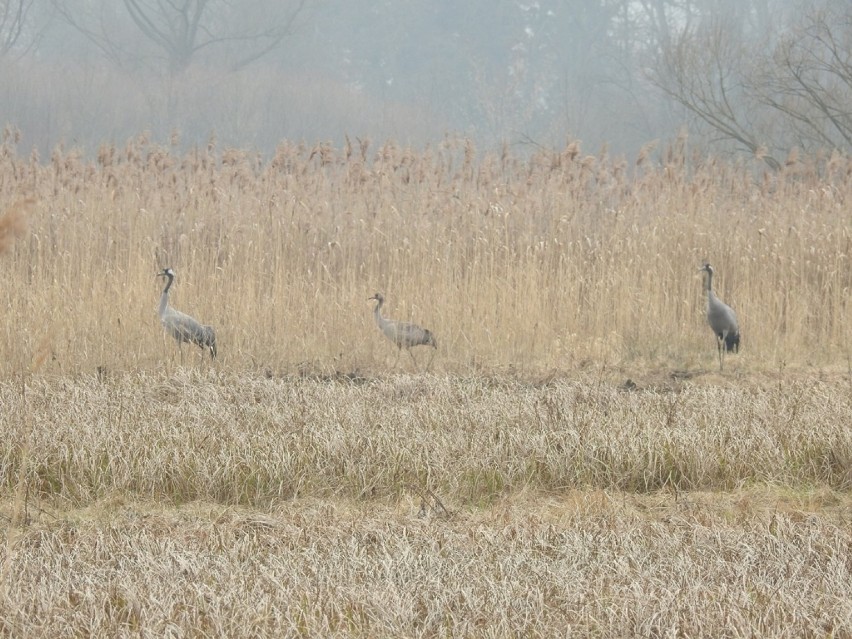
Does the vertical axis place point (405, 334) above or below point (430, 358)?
above

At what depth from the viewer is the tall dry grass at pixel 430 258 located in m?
8.32

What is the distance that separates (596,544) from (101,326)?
473 cm

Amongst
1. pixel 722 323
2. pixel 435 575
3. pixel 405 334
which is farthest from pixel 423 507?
pixel 722 323

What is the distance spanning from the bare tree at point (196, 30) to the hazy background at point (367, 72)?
0.08 m

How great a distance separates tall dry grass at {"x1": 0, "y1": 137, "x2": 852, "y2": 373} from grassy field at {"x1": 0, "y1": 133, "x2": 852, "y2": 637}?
1.4 inches

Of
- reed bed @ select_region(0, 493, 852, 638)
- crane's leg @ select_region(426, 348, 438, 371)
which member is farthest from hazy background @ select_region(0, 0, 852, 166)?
reed bed @ select_region(0, 493, 852, 638)

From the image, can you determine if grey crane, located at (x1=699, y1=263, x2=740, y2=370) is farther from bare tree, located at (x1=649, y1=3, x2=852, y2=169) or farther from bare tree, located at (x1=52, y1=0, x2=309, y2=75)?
bare tree, located at (x1=52, y1=0, x2=309, y2=75)

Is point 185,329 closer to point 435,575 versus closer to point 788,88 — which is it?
point 435,575

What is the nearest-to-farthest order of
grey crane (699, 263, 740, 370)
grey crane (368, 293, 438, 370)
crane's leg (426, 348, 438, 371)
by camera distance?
1. crane's leg (426, 348, 438, 371)
2. grey crane (368, 293, 438, 370)
3. grey crane (699, 263, 740, 370)

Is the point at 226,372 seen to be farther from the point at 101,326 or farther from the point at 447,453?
the point at 447,453

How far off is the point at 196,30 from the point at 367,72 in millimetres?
7214

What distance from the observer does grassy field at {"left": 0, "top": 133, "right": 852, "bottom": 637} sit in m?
3.61

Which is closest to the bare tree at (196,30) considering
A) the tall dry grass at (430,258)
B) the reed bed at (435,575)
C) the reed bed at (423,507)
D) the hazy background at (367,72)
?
the hazy background at (367,72)

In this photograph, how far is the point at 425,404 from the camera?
20.4 ft
